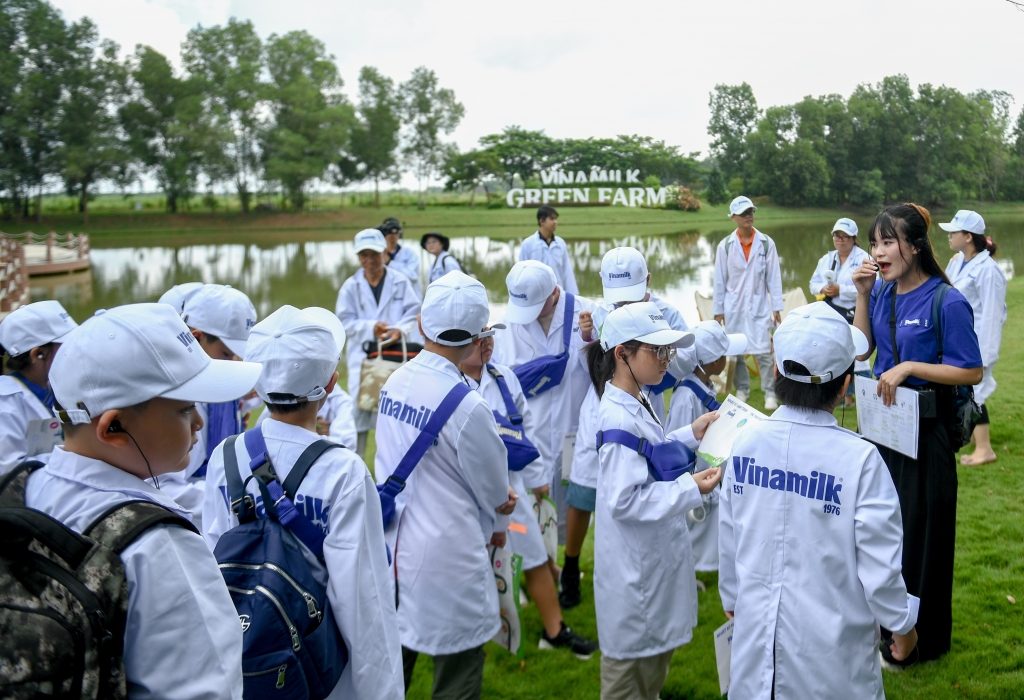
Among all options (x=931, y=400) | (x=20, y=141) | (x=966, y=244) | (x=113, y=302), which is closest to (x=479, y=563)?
(x=931, y=400)

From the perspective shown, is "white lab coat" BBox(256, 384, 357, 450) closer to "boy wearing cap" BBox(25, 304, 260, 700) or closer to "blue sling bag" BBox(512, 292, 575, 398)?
"blue sling bag" BBox(512, 292, 575, 398)

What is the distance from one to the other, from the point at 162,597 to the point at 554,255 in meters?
8.84

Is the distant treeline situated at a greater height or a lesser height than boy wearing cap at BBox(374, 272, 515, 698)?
greater

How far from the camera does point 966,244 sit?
6.26m

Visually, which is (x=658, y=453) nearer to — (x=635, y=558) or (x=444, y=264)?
(x=635, y=558)

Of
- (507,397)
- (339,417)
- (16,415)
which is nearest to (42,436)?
(16,415)

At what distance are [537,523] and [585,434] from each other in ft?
1.88

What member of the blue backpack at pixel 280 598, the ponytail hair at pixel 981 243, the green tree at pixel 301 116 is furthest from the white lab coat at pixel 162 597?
the green tree at pixel 301 116

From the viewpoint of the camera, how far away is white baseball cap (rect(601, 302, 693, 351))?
3037 mm

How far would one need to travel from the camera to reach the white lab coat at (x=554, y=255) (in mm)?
9670

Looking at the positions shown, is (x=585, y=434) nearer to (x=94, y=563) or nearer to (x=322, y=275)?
(x=94, y=563)

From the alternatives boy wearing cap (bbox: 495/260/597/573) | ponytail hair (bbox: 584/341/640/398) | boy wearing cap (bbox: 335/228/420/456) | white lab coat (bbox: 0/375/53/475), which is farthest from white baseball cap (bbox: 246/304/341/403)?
boy wearing cap (bbox: 335/228/420/456)

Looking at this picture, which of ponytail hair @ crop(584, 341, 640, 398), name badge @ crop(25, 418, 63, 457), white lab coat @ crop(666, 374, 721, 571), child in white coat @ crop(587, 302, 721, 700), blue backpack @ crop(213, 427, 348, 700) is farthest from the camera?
white lab coat @ crop(666, 374, 721, 571)

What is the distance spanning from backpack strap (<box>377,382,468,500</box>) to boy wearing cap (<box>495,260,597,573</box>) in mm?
1745
